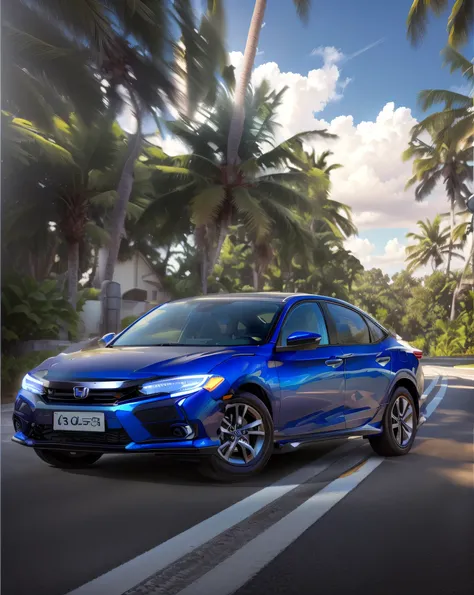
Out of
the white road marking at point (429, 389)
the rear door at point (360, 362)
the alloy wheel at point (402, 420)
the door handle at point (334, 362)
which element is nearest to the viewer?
the door handle at point (334, 362)

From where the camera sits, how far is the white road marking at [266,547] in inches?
162

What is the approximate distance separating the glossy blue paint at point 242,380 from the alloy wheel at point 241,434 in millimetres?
160

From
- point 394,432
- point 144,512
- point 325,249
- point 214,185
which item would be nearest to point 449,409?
point 394,432

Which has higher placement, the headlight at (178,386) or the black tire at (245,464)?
the headlight at (178,386)

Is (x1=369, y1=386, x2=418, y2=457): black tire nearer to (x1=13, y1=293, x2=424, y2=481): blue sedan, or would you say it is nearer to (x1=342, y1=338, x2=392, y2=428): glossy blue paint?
(x1=13, y1=293, x2=424, y2=481): blue sedan

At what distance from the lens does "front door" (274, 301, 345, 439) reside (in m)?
7.34

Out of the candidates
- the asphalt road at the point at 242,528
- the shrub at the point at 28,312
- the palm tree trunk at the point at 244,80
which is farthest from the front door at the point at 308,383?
the palm tree trunk at the point at 244,80

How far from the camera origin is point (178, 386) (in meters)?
6.61

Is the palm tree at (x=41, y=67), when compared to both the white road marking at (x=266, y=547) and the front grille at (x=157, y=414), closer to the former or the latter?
the front grille at (x=157, y=414)

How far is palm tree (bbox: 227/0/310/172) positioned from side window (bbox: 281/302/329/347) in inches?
1043

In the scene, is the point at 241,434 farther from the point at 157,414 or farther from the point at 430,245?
the point at 430,245

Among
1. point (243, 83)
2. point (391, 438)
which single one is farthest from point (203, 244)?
point (391, 438)

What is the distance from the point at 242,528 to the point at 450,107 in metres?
41.4

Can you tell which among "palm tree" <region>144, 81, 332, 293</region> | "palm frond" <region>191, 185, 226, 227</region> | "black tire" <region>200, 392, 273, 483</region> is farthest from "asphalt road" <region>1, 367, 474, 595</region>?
"palm tree" <region>144, 81, 332, 293</region>
